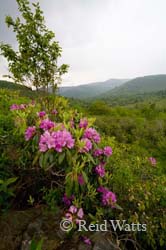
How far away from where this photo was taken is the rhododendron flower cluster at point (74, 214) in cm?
190

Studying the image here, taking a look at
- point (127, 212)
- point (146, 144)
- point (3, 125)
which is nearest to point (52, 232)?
point (127, 212)

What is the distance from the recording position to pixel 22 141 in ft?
7.54

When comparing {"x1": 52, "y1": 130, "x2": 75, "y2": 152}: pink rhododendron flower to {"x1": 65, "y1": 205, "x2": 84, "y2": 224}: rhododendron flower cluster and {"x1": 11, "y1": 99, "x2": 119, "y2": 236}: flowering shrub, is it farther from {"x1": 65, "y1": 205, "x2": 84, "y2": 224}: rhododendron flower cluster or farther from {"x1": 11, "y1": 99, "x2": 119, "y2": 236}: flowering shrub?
{"x1": 65, "y1": 205, "x2": 84, "y2": 224}: rhododendron flower cluster

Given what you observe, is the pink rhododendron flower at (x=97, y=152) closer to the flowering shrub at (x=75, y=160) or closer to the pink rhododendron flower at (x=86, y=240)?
the flowering shrub at (x=75, y=160)

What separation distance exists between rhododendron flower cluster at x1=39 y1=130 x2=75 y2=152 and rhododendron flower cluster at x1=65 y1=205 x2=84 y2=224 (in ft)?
1.78

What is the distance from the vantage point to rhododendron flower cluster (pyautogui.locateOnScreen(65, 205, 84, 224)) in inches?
74.6

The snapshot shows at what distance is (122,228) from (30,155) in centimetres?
111

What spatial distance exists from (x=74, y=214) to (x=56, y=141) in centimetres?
66

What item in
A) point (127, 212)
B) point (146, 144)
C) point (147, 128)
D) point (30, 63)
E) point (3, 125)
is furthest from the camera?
point (147, 128)

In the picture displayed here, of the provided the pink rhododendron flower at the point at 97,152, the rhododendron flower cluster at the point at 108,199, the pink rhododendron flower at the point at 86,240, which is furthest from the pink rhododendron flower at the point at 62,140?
Answer: the pink rhododendron flower at the point at 86,240

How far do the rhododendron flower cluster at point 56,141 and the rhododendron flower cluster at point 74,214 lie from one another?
54 centimetres

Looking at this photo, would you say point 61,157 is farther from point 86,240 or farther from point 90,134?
point 86,240

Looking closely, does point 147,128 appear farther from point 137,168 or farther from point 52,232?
point 52,232

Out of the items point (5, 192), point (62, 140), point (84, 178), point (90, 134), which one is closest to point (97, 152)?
point (90, 134)
